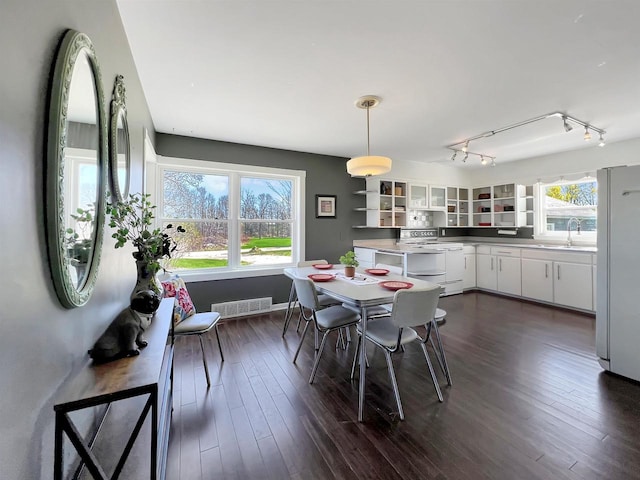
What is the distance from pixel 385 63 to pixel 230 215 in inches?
107

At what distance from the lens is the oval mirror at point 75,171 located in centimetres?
78

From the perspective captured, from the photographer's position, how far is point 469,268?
5246 mm

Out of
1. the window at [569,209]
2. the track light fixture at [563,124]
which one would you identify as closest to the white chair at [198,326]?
the track light fixture at [563,124]

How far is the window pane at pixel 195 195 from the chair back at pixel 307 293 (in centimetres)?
198

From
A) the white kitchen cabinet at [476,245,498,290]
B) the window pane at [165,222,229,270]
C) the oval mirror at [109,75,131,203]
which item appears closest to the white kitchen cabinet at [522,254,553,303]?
the white kitchen cabinet at [476,245,498,290]

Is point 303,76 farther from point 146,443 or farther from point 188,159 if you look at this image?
point 146,443

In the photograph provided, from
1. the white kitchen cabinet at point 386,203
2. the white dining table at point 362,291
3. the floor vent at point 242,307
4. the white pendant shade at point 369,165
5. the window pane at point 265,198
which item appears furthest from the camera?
the white kitchen cabinet at point 386,203

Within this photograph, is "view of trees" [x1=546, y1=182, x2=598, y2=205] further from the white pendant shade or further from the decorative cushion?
the decorative cushion

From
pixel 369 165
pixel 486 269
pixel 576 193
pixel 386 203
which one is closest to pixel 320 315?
pixel 369 165

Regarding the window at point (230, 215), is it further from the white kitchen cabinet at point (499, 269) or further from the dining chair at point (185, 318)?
the white kitchen cabinet at point (499, 269)

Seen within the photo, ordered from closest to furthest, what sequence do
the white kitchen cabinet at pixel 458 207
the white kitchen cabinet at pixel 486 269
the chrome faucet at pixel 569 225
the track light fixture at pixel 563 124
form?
the track light fixture at pixel 563 124 < the chrome faucet at pixel 569 225 < the white kitchen cabinet at pixel 486 269 < the white kitchen cabinet at pixel 458 207

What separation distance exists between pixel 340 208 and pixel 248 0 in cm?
341

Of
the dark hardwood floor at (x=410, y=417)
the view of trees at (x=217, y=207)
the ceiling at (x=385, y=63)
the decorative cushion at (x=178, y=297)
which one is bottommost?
the dark hardwood floor at (x=410, y=417)

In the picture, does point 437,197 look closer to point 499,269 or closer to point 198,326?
point 499,269
